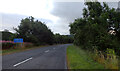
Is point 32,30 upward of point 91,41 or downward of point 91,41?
upward

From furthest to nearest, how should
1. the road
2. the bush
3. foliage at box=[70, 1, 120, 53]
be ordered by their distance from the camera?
the bush → foliage at box=[70, 1, 120, 53] → the road

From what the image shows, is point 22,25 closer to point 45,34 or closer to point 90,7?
point 45,34

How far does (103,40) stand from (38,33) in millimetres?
34354

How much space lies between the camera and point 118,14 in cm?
1620

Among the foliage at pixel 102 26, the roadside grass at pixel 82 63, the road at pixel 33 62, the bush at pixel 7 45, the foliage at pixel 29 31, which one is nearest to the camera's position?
the roadside grass at pixel 82 63

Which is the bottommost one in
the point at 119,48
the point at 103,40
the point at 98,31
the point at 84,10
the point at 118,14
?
the point at 119,48

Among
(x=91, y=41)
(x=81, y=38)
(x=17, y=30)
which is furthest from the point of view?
(x=17, y=30)

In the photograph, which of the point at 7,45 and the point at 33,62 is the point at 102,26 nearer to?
the point at 33,62

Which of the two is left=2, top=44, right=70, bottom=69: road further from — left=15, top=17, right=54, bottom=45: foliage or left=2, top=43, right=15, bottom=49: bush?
left=15, top=17, right=54, bottom=45: foliage

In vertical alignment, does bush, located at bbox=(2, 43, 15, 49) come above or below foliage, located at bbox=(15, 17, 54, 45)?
below

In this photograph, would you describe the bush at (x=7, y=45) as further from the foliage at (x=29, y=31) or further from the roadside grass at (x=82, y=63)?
the roadside grass at (x=82, y=63)


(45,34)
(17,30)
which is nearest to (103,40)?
(17,30)

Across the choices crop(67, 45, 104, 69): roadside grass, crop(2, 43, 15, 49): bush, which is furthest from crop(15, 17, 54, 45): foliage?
crop(67, 45, 104, 69): roadside grass

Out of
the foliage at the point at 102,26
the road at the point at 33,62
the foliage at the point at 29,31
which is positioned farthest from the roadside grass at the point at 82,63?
the foliage at the point at 29,31
